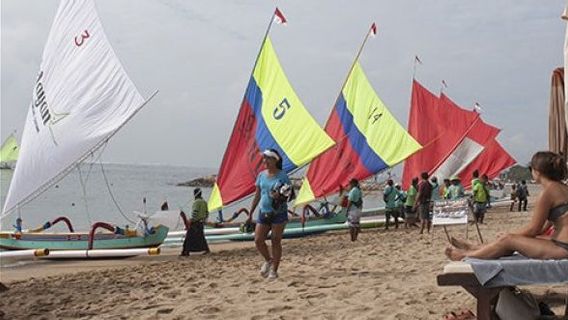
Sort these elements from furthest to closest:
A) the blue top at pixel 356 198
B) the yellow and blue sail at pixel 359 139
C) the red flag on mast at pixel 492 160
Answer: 1. the red flag on mast at pixel 492 160
2. the yellow and blue sail at pixel 359 139
3. the blue top at pixel 356 198

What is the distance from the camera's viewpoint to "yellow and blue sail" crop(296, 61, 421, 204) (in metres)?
18.1

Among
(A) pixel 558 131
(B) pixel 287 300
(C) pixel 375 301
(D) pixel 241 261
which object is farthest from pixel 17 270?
(A) pixel 558 131

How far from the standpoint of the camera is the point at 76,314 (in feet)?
19.7

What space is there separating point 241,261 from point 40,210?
34.3m

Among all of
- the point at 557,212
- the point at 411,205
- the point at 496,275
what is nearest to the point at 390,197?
the point at 411,205

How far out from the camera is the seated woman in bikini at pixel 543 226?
154 inches

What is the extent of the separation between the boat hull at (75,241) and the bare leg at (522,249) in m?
9.08

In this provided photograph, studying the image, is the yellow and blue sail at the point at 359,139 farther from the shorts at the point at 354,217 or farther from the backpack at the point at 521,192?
the backpack at the point at 521,192

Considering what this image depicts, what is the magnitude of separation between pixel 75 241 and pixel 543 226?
10.0 m

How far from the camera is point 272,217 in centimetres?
670

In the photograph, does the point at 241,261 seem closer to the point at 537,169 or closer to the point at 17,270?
the point at 17,270

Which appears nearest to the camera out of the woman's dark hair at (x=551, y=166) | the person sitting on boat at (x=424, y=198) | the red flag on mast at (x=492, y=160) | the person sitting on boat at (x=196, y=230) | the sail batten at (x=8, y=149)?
the woman's dark hair at (x=551, y=166)

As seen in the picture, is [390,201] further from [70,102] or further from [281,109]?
[70,102]

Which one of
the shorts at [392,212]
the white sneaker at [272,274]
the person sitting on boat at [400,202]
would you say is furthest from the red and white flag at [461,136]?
the white sneaker at [272,274]
